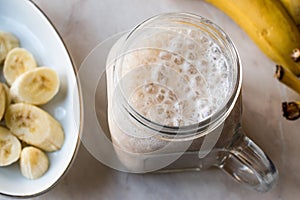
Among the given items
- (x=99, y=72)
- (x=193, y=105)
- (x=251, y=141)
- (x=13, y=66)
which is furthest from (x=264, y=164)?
(x=13, y=66)

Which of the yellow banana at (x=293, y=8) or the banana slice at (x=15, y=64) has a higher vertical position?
the yellow banana at (x=293, y=8)

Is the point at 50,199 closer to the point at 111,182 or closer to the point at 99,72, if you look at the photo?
the point at 111,182

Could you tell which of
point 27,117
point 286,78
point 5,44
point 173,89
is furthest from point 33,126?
point 286,78

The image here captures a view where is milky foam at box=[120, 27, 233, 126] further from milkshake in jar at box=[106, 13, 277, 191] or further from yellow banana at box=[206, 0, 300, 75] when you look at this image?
yellow banana at box=[206, 0, 300, 75]

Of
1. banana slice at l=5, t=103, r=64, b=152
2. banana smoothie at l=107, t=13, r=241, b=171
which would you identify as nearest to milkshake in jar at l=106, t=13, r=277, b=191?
banana smoothie at l=107, t=13, r=241, b=171

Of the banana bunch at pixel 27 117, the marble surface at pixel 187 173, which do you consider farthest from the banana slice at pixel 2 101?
the marble surface at pixel 187 173

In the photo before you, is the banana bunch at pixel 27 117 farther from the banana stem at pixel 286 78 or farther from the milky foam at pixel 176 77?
the banana stem at pixel 286 78
